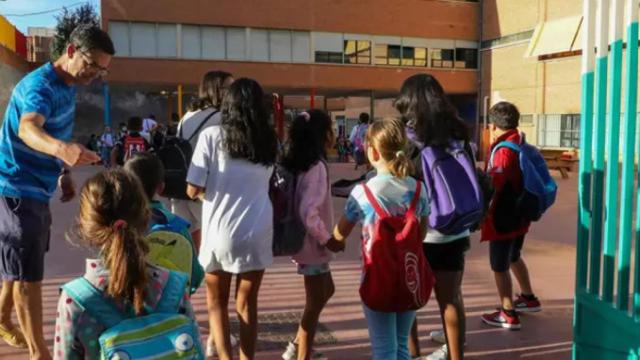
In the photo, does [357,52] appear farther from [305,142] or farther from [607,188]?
[607,188]

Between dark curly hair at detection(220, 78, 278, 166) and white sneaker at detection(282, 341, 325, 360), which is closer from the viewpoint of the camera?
dark curly hair at detection(220, 78, 278, 166)

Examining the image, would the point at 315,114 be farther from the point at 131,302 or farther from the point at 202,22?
the point at 202,22

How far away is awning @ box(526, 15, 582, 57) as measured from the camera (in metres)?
23.3

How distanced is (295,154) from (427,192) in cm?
82

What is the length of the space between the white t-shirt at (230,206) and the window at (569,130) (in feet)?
85.0

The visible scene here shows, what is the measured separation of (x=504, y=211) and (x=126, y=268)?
127 inches

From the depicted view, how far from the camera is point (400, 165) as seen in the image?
2.92 metres

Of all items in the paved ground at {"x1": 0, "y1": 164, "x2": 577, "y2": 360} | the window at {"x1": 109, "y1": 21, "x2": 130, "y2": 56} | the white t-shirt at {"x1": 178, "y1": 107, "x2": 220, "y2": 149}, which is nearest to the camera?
the white t-shirt at {"x1": 178, "y1": 107, "x2": 220, "y2": 149}

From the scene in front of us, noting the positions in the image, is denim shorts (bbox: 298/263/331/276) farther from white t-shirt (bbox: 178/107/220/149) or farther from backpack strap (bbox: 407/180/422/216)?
white t-shirt (bbox: 178/107/220/149)

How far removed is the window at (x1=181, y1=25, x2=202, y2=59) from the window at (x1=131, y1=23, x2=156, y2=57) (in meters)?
1.38

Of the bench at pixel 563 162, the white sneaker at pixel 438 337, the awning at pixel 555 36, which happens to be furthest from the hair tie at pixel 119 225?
the awning at pixel 555 36

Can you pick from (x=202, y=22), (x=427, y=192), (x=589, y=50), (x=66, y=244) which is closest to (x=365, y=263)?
(x=427, y=192)

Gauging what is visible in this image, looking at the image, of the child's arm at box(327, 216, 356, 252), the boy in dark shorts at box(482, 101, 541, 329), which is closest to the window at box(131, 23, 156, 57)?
the boy in dark shorts at box(482, 101, 541, 329)

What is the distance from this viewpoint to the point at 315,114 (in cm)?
354
